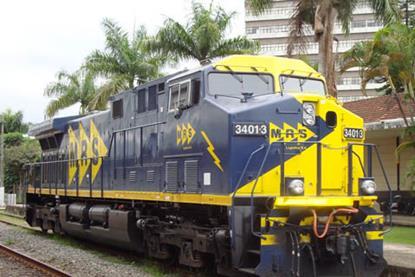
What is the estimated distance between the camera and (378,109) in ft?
73.8

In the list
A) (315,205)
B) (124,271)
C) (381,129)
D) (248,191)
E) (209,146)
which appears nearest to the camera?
(315,205)

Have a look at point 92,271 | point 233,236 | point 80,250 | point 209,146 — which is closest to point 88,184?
point 80,250

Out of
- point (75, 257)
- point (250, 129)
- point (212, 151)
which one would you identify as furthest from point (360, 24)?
point (250, 129)

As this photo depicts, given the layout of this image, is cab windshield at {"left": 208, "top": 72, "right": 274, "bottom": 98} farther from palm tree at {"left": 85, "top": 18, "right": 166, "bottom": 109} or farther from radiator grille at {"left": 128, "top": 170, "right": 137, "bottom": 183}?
palm tree at {"left": 85, "top": 18, "right": 166, "bottom": 109}

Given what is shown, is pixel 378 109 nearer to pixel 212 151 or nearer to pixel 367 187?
pixel 367 187

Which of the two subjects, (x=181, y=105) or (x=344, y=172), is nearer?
(x=344, y=172)

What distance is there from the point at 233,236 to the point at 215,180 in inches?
45.7

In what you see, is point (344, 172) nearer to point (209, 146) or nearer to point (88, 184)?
point (209, 146)

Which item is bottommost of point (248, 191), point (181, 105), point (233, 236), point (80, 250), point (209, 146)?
point (80, 250)

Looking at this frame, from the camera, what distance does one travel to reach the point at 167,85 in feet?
37.2

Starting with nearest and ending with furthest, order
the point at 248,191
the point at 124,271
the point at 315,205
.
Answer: the point at 315,205
the point at 248,191
the point at 124,271

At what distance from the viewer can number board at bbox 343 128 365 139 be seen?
9.58 meters

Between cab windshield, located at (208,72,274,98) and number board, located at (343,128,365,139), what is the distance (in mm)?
1420

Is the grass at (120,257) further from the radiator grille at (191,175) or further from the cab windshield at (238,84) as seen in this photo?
the cab windshield at (238,84)
